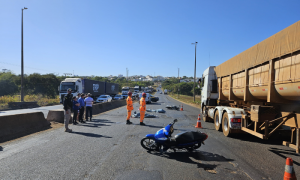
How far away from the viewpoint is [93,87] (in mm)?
35781

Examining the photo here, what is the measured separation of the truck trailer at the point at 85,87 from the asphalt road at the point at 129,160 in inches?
781

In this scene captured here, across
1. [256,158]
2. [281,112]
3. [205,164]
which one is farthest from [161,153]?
[281,112]

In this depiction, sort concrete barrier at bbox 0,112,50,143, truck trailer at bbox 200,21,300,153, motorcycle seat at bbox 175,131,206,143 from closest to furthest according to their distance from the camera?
truck trailer at bbox 200,21,300,153, motorcycle seat at bbox 175,131,206,143, concrete barrier at bbox 0,112,50,143

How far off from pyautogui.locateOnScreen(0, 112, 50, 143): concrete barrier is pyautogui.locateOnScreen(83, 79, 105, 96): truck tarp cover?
864 inches

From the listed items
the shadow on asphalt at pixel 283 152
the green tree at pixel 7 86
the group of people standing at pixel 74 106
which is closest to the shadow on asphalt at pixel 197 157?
the shadow on asphalt at pixel 283 152

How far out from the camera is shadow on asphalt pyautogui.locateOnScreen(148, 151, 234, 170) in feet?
17.7

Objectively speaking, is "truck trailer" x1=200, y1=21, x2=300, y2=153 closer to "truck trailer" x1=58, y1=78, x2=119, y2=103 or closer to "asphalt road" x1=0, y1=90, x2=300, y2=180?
"asphalt road" x1=0, y1=90, x2=300, y2=180

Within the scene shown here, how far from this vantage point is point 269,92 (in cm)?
628

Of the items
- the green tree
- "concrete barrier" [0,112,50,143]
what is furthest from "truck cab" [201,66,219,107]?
the green tree

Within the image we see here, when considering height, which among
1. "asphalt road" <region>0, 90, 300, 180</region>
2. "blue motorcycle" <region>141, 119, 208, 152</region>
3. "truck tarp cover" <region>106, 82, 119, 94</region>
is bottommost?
"asphalt road" <region>0, 90, 300, 180</region>

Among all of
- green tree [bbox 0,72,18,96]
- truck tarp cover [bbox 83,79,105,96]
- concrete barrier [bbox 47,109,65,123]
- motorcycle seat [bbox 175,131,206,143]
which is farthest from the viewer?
green tree [bbox 0,72,18,96]

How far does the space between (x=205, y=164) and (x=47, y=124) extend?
8413 mm

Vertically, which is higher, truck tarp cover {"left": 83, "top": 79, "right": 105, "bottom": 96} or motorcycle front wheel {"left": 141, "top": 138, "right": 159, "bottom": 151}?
truck tarp cover {"left": 83, "top": 79, "right": 105, "bottom": 96}

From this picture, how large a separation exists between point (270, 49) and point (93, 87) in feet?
105
